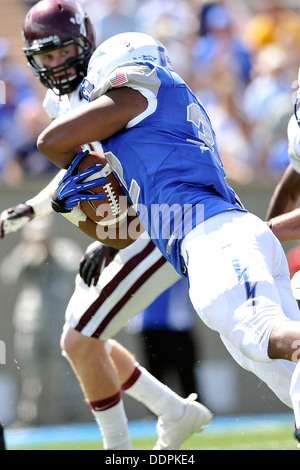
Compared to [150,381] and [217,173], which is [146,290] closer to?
[150,381]

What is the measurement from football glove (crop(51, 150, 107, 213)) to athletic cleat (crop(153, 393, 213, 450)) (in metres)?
1.45

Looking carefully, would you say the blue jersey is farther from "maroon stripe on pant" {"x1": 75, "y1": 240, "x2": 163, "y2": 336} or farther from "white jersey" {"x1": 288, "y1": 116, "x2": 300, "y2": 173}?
"maroon stripe on pant" {"x1": 75, "y1": 240, "x2": 163, "y2": 336}

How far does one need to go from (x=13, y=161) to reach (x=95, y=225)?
384 cm

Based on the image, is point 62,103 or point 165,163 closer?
point 165,163

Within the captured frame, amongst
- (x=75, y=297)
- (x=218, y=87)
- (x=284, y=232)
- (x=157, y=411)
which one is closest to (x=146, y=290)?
(x=75, y=297)

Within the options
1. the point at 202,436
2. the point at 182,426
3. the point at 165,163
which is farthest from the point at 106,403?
the point at 202,436

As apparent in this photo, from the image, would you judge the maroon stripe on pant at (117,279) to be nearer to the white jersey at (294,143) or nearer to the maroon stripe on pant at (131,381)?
the maroon stripe on pant at (131,381)

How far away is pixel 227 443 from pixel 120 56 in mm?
2666

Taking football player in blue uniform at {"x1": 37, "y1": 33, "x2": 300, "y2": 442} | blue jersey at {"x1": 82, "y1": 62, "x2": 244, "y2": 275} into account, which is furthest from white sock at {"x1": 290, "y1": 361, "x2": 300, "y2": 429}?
blue jersey at {"x1": 82, "y1": 62, "x2": 244, "y2": 275}

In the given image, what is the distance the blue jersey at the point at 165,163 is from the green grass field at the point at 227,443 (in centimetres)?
194

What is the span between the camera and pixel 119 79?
10.8ft


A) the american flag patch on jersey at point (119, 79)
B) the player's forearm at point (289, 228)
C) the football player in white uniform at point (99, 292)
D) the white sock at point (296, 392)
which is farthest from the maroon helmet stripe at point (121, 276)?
the white sock at point (296, 392)

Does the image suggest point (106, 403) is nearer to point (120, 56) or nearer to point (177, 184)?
point (177, 184)
